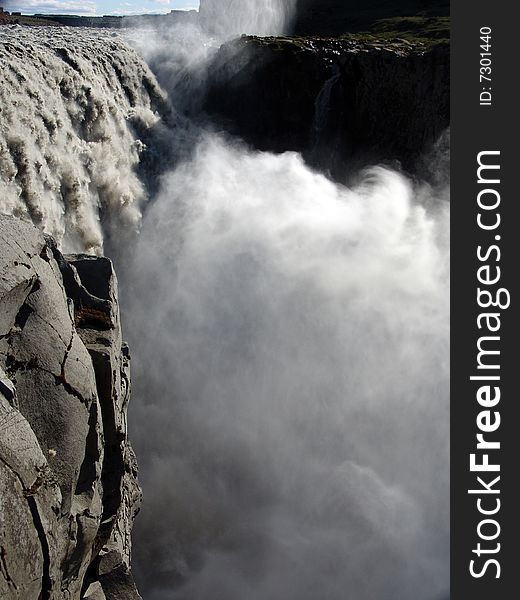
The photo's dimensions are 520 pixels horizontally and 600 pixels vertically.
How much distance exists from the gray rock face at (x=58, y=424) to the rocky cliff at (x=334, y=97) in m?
18.1

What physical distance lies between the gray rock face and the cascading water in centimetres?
482

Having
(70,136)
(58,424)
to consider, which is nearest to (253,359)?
(70,136)

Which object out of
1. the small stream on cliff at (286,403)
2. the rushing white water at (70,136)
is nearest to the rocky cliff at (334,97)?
the rushing white water at (70,136)

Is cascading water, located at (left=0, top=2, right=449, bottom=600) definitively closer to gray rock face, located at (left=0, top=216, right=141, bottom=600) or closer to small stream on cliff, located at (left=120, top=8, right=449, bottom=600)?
small stream on cliff, located at (left=120, top=8, right=449, bottom=600)

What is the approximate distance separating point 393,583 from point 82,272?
811cm

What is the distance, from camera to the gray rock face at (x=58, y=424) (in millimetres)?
5049

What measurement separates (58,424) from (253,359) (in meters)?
8.82

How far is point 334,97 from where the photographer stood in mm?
25562

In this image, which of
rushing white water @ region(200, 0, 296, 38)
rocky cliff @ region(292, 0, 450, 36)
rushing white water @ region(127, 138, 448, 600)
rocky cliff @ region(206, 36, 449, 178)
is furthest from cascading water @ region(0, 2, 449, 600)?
rocky cliff @ region(292, 0, 450, 36)

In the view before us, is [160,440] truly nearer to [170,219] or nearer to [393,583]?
[393,583]

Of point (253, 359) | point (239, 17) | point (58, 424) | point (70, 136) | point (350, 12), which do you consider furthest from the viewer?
point (350, 12)

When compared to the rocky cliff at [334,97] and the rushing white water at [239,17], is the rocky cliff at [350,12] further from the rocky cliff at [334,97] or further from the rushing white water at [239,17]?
the rocky cliff at [334,97]

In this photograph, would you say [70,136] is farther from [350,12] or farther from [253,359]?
[350,12]

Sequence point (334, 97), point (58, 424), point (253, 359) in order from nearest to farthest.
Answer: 1. point (58, 424)
2. point (253, 359)
3. point (334, 97)
